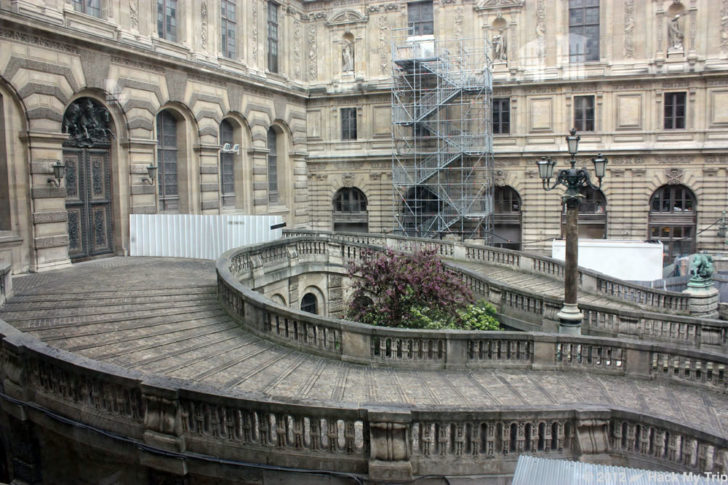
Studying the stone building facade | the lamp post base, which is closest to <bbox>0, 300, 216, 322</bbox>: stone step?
the stone building facade

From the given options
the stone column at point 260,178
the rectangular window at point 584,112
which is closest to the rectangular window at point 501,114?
the rectangular window at point 584,112

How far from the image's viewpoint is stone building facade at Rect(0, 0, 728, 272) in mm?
19312

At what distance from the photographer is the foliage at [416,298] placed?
14.1 metres

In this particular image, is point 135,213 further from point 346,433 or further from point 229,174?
point 346,433

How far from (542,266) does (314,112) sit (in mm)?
19293

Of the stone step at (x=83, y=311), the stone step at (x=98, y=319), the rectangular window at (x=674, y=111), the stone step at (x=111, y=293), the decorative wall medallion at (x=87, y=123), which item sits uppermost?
the rectangular window at (x=674, y=111)

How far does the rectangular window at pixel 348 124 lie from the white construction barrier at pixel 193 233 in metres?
14.4

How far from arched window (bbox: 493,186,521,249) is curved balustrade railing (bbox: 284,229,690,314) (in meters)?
9.22

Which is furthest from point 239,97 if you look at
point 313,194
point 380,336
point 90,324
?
point 380,336

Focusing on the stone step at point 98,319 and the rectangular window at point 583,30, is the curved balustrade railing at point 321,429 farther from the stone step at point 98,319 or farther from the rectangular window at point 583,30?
the rectangular window at point 583,30

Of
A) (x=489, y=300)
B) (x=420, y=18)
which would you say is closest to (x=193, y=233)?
(x=489, y=300)

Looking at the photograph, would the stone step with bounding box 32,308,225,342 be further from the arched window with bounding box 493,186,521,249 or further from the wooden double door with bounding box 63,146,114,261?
the arched window with bounding box 493,186,521,249

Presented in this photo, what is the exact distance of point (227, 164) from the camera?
29531mm

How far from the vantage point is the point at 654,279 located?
23281 mm
